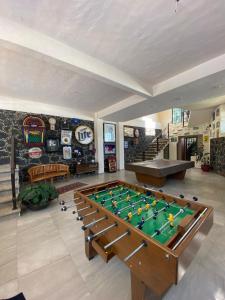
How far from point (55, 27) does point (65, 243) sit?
3165mm

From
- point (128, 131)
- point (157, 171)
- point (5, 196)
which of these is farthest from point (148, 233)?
point (128, 131)

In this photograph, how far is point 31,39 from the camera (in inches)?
81.1

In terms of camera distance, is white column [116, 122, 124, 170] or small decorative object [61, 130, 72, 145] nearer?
small decorative object [61, 130, 72, 145]

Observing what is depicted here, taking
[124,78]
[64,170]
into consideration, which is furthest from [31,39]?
[64,170]

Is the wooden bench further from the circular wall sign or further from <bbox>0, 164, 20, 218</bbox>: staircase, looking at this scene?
the circular wall sign

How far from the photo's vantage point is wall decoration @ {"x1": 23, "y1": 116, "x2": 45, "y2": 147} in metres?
5.12

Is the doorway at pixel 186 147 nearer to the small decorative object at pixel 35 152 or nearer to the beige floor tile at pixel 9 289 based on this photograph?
the small decorative object at pixel 35 152

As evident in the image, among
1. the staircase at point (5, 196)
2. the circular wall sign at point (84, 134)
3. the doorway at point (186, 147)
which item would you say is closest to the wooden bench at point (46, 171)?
the staircase at point (5, 196)

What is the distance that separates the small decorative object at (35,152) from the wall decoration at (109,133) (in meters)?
3.32

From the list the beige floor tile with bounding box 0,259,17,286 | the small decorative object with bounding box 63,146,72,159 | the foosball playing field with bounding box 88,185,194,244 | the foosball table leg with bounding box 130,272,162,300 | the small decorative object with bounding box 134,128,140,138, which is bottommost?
the beige floor tile with bounding box 0,259,17,286

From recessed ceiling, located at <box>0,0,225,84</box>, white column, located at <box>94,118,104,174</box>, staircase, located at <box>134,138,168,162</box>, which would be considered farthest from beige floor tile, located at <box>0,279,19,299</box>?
staircase, located at <box>134,138,168,162</box>

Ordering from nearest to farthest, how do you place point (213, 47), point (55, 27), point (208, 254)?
point (208, 254) → point (55, 27) → point (213, 47)

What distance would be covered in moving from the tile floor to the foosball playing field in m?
0.72

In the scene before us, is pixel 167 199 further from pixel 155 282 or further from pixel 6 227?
pixel 6 227
